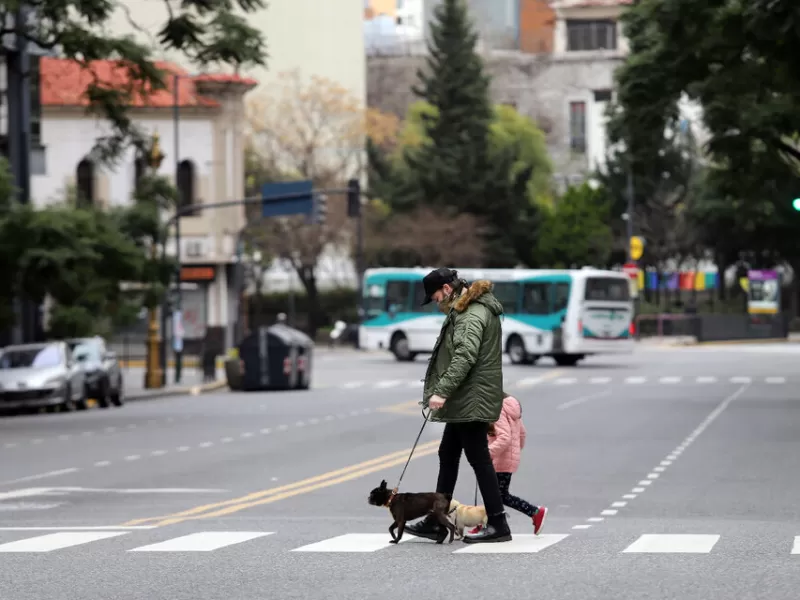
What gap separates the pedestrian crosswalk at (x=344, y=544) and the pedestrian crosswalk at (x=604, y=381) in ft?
105

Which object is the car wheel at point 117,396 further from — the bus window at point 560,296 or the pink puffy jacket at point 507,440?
the pink puffy jacket at point 507,440

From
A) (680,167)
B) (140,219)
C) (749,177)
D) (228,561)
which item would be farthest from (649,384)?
(680,167)

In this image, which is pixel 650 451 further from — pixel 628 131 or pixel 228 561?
pixel 628 131

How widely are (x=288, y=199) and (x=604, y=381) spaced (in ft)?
36.7

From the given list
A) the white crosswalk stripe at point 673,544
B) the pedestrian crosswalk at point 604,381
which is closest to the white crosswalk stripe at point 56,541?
the white crosswalk stripe at point 673,544

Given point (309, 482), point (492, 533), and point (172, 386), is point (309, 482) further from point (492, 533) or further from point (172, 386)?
point (172, 386)

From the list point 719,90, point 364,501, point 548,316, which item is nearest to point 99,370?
point 719,90

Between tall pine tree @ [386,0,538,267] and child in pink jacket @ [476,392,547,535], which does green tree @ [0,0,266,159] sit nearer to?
child in pink jacket @ [476,392,547,535]

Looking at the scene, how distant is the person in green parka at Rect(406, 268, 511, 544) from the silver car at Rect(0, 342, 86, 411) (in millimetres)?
28091

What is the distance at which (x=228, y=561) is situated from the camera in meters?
11.7

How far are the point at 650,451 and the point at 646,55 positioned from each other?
1568 cm

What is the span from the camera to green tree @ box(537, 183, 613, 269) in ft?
320

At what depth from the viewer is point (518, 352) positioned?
6300cm

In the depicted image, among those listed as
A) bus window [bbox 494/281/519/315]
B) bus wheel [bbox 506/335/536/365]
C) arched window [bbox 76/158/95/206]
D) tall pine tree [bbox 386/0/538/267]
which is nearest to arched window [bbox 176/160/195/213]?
arched window [bbox 76/158/95/206]
